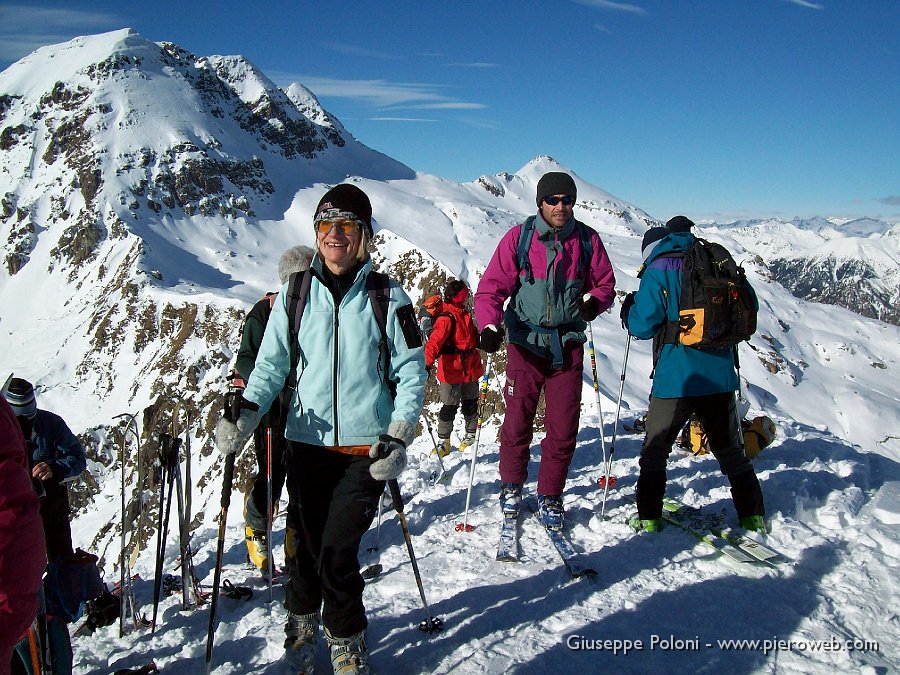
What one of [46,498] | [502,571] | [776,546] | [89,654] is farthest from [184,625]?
[776,546]

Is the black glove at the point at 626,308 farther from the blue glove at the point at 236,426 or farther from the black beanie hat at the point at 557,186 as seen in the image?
the blue glove at the point at 236,426

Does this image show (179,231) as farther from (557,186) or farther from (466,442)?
(557,186)

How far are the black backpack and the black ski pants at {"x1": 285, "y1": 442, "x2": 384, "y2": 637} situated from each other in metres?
2.99

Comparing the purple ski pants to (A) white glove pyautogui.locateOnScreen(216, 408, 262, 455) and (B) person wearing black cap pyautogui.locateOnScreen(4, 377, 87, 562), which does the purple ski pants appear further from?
(B) person wearing black cap pyautogui.locateOnScreen(4, 377, 87, 562)

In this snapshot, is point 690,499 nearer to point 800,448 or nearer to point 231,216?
point 800,448

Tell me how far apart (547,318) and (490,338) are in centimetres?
57

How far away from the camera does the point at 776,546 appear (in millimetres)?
4828

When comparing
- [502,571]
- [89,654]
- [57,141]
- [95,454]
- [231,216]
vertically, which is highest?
[57,141]

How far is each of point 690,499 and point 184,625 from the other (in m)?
5.04

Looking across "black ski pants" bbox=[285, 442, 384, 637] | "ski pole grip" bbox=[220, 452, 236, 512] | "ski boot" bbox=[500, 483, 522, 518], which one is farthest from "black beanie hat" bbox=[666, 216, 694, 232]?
"ski pole grip" bbox=[220, 452, 236, 512]

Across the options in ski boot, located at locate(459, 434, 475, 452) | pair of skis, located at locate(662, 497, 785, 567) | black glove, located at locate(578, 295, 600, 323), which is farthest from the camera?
ski boot, located at locate(459, 434, 475, 452)

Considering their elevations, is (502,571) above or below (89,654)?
above

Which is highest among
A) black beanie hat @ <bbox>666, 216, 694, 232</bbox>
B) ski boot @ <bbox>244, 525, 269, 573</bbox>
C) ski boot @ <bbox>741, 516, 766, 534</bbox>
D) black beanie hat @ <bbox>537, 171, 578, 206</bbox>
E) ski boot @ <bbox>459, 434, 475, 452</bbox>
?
black beanie hat @ <bbox>537, 171, 578, 206</bbox>

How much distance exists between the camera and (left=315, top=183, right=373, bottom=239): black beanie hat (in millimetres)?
3416
